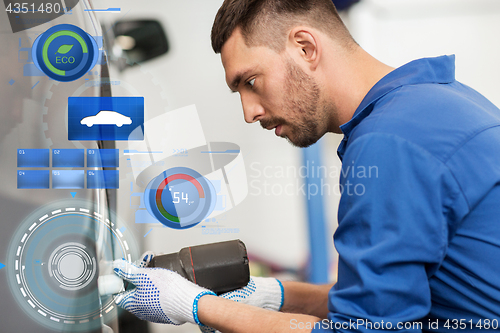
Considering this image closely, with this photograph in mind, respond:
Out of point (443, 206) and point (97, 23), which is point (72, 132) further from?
point (443, 206)

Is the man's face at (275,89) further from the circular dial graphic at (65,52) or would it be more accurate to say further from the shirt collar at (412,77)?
the circular dial graphic at (65,52)

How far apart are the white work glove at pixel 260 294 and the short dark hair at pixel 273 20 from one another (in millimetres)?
613

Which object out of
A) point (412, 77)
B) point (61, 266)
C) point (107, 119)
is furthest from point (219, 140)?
point (412, 77)

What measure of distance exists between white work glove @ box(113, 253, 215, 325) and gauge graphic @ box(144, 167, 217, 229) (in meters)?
0.26

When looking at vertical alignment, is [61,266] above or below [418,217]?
below

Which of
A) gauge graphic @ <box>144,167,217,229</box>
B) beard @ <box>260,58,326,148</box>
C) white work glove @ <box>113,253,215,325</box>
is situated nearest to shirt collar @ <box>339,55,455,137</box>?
beard @ <box>260,58,326,148</box>

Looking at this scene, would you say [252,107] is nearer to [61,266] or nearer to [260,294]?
[260,294]

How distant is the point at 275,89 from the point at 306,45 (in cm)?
12

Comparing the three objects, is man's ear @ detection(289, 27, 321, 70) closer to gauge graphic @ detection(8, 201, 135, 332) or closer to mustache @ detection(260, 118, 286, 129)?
mustache @ detection(260, 118, 286, 129)

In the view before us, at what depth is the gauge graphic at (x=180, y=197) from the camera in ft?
3.88

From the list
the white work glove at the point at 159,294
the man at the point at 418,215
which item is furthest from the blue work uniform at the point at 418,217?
the white work glove at the point at 159,294

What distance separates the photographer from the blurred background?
3.92 ft

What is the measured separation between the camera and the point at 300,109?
2.70 feet

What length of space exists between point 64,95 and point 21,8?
23 centimetres
